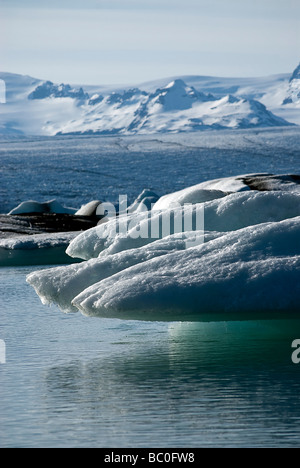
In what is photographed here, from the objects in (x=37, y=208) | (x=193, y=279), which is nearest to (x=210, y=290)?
(x=193, y=279)

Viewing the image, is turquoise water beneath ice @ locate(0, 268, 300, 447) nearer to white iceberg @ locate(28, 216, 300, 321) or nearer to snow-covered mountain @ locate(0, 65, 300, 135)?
white iceberg @ locate(28, 216, 300, 321)

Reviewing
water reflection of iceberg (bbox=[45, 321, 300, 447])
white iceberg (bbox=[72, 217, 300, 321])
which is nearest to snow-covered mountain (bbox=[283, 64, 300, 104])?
water reflection of iceberg (bbox=[45, 321, 300, 447])

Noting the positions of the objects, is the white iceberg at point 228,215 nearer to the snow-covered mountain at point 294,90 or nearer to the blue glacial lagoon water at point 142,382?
the blue glacial lagoon water at point 142,382

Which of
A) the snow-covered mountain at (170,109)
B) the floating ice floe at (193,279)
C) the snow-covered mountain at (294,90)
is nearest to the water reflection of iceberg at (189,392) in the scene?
the floating ice floe at (193,279)

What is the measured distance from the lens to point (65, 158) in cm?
5150

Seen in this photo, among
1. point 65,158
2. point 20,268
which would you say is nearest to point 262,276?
point 20,268

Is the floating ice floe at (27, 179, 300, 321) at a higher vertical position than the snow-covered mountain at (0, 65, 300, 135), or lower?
lower

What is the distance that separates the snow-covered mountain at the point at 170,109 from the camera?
400ft

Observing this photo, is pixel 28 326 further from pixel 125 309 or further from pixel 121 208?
pixel 121 208

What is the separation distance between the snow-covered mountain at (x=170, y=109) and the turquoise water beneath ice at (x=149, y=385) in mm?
103224

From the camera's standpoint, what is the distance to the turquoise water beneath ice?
4473 mm

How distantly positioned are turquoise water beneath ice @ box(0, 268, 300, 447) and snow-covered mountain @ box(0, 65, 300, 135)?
4064 inches

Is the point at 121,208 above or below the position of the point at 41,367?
above
